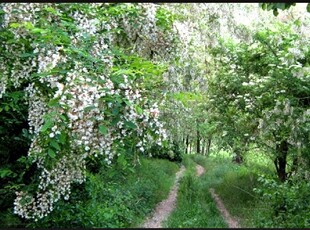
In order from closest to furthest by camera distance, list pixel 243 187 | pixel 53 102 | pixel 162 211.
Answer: pixel 53 102 → pixel 162 211 → pixel 243 187

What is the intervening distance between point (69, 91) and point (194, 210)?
6738mm

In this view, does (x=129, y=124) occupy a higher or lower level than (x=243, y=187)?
higher

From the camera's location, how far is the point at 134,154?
4004mm

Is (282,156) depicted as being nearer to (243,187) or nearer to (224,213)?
(224,213)

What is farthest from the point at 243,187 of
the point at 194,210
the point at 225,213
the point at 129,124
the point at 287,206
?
the point at 129,124

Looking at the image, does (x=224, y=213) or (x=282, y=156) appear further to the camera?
(x=224, y=213)

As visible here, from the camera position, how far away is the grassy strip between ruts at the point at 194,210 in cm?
828

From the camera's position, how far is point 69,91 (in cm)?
328

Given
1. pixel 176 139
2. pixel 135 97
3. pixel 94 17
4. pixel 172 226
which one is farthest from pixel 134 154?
pixel 176 139

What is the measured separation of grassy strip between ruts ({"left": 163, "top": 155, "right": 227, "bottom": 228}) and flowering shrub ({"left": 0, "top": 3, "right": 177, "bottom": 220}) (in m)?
4.32

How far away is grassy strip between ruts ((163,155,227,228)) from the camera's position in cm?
828

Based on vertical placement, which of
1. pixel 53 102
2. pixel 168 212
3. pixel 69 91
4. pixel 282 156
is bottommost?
pixel 168 212

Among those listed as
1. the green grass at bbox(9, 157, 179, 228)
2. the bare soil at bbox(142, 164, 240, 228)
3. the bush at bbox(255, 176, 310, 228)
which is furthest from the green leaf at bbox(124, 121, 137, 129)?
the bare soil at bbox(142, 164, 240, 228)

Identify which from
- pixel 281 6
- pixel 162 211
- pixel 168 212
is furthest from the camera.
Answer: pixel 162 211
